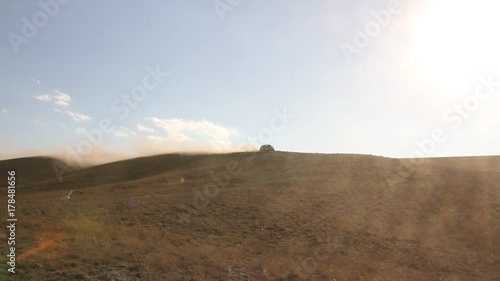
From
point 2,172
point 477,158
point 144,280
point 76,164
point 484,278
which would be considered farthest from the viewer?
point 76,164

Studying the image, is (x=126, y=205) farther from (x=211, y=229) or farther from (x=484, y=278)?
(x=484, y=278)

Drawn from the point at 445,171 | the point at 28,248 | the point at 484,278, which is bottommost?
the point at 484,278

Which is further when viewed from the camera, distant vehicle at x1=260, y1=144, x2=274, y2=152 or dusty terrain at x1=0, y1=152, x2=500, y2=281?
distant vehicle at x1=260, y1=144, x2=274, y2=152

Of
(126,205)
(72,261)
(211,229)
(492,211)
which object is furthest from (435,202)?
(72,261)

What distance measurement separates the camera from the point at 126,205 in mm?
34688

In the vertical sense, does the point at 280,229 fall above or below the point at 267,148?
below

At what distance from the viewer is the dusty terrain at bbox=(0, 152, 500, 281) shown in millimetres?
20922

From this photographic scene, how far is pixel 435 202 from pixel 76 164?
7769cm

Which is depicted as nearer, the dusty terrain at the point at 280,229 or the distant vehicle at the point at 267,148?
the dusty terrain at the point at 280,229

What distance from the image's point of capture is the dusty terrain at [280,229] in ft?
68.6

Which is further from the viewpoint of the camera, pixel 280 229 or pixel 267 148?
pixel 267 148

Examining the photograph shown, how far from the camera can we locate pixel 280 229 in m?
32.0

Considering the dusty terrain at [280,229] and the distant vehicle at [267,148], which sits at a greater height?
the distant vehicle at [267,148]

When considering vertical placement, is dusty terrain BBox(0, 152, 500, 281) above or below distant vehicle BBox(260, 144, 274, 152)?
below
